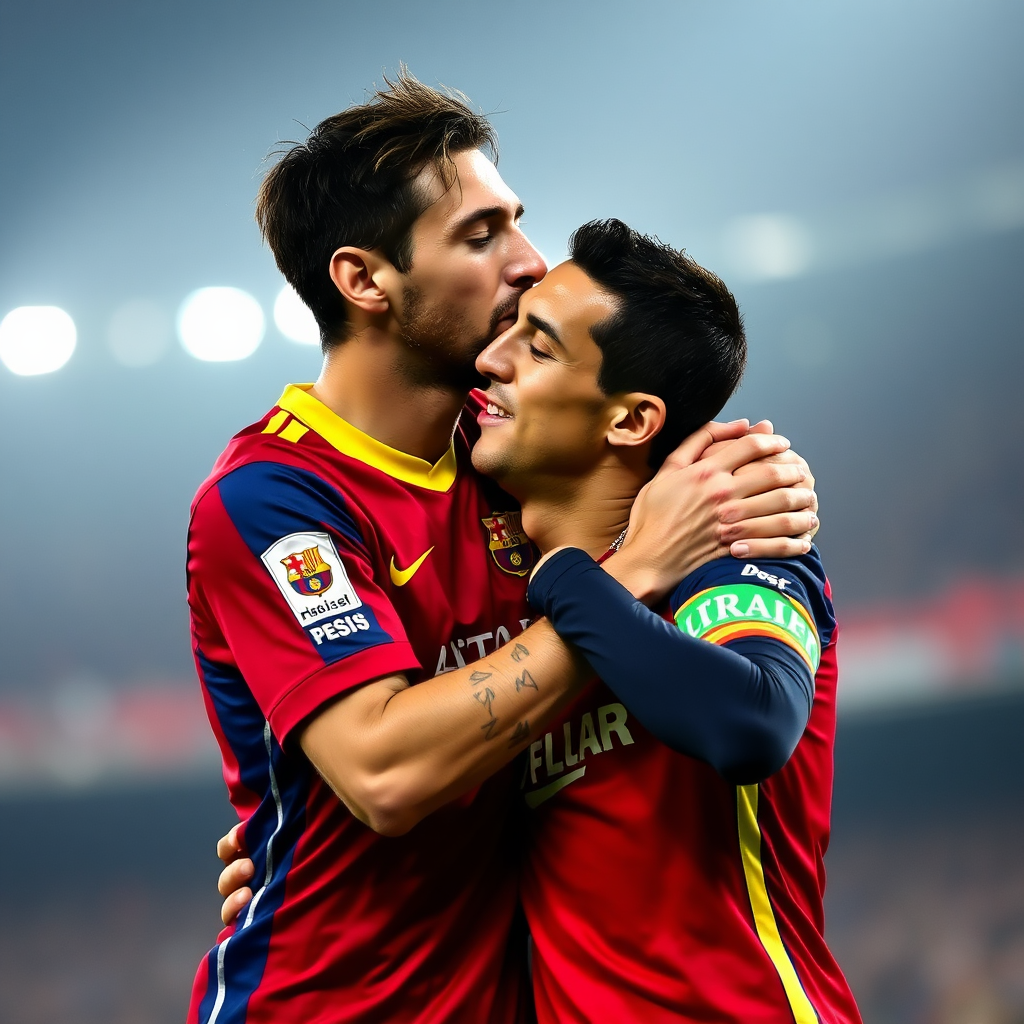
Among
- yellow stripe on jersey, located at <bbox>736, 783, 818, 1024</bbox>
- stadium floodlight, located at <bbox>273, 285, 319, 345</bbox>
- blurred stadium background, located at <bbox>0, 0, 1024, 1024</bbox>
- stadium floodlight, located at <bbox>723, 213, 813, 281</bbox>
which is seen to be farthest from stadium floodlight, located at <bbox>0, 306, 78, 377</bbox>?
yellow stripe on jersey, located at <bbox>736, 783, 818, 1024</bbox>

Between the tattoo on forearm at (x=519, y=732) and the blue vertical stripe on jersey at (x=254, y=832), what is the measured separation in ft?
1.18

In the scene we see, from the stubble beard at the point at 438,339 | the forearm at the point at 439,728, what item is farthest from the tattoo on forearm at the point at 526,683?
the stubble beard at the point at 438,339

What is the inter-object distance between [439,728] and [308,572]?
28 cm

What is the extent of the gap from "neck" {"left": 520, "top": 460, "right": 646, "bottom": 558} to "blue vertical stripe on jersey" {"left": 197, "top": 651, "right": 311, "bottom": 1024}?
493mm

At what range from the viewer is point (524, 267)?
5.99 ft

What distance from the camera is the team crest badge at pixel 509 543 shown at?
1.72m

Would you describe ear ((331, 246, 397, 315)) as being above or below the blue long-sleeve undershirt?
above

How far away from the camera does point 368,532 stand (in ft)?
5.21

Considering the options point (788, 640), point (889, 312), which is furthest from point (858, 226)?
point (788, 640)

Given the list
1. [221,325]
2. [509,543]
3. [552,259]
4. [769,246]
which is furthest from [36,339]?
[509,543]

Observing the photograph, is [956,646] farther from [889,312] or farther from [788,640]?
[788,640]

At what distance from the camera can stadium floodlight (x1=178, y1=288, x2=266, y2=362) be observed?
3.70 metres

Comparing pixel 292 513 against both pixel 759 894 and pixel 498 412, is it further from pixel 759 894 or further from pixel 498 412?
pixel 759 894

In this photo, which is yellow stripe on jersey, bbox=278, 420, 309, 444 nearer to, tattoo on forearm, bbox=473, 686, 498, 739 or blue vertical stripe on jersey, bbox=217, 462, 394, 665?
blue vertical stripe on jersey, bbox=217, 462, 394, 665
